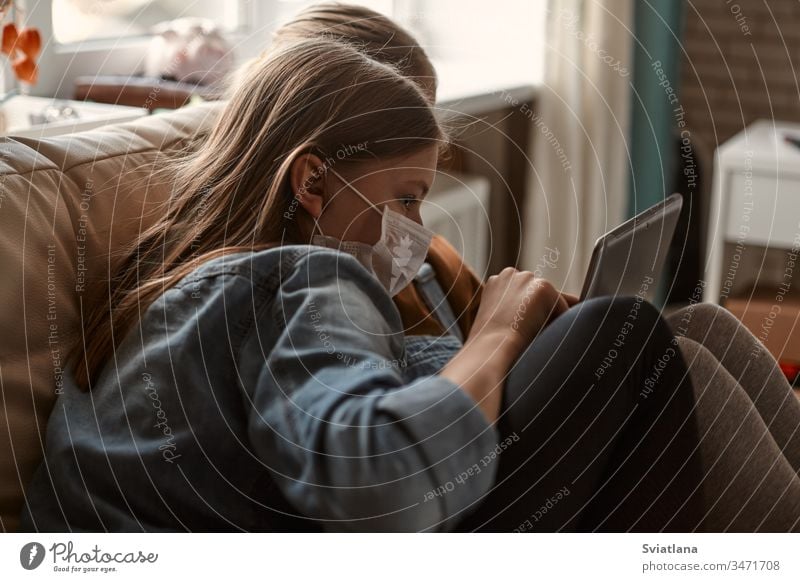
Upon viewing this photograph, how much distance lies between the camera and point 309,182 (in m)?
0.66

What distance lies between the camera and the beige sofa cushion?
67cm

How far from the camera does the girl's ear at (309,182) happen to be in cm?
66

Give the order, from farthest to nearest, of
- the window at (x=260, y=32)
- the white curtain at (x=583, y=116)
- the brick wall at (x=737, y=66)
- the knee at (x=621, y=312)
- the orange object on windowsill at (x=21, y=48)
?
the brick wall at (x=737, y=66) < the white curtain at (x=583, y=116) < the orange object on windowsill at (x=21, y=48) < the window at (x=260, y=32) < the knee at (x=621, y=312)

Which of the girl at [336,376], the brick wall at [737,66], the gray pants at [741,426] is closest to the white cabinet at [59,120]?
the girl at [336,376]

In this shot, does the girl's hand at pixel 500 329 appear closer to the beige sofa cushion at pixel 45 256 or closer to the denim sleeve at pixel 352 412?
the denim sleeve at pixel 352 412

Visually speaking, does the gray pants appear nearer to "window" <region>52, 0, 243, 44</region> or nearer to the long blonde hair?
the long blonde hair

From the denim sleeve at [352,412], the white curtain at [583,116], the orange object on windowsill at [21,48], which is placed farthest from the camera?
the white curtain at [583,116]

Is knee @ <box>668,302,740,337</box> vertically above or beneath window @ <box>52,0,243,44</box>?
beneath

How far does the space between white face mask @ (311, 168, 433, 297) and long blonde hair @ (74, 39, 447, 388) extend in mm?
34

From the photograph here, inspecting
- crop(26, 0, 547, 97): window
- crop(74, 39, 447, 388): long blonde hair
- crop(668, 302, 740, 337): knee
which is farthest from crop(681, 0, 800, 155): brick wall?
crop(74, 39, 447, 388): long blonde hair

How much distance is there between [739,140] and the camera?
1614mm

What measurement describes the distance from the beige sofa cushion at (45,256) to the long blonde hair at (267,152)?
2 cm
